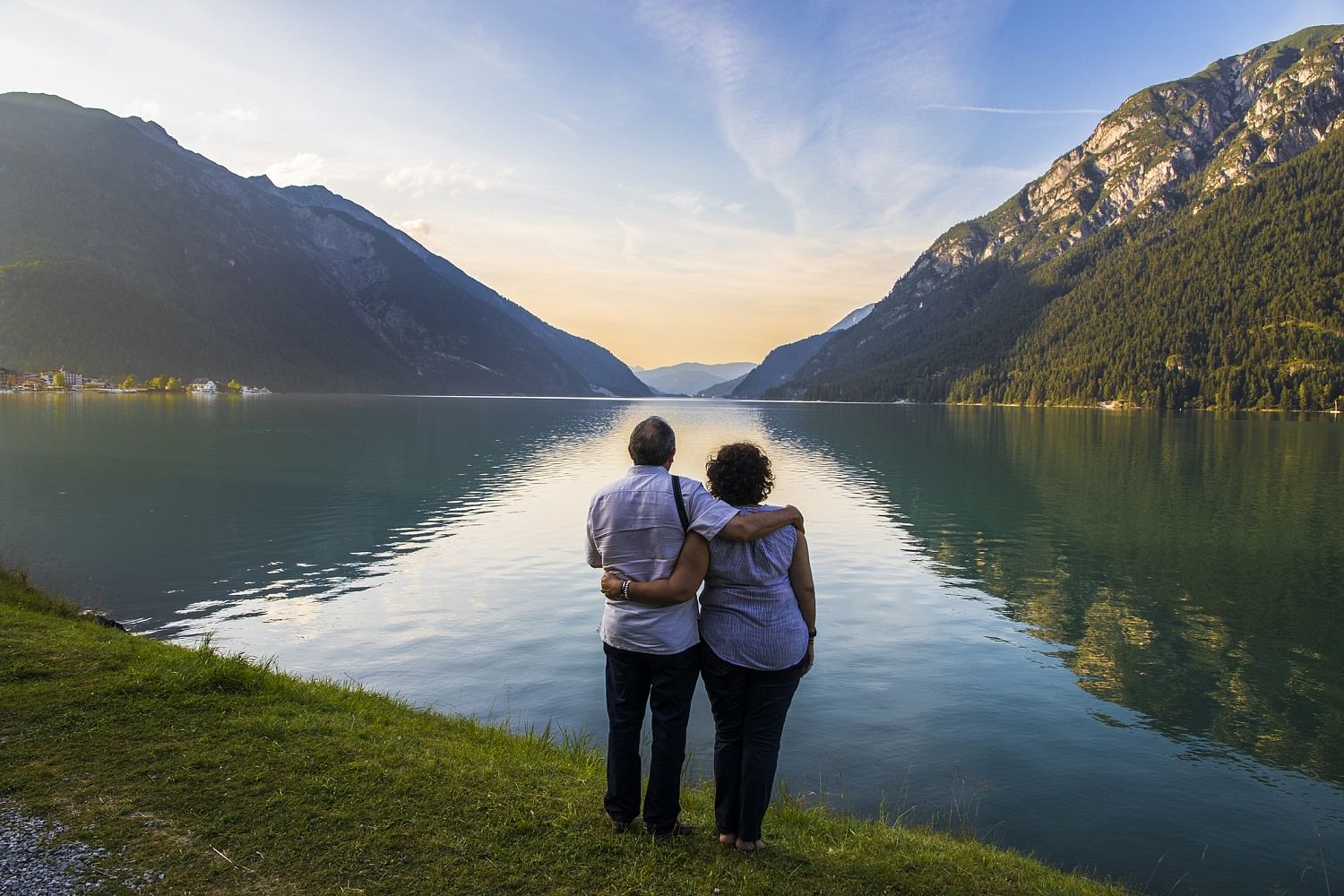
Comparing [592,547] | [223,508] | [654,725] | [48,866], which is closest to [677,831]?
[654,725]

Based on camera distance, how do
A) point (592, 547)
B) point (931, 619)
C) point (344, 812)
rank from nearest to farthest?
point (344, 812) → point (592, 547) → point (931, 619)

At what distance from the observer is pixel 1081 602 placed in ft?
69.9

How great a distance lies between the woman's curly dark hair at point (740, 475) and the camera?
6.10m

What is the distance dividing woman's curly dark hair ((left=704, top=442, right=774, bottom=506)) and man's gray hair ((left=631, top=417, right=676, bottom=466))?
0.40 meters

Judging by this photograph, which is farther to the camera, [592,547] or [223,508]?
[223,508]

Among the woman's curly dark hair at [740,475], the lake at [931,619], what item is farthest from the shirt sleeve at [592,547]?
Result: the lake at [931,619]

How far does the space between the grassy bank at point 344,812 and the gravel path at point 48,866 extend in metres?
0.13

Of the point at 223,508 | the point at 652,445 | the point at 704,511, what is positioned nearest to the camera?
the point at 704,511

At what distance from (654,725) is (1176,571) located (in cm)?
2484

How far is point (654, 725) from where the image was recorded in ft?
20.0

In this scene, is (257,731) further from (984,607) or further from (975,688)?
(984,607)

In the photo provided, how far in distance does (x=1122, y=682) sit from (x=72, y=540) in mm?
30642

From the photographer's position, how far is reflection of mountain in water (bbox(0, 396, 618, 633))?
21281 mm

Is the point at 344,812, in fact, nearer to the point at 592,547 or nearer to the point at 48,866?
the point at 48,866
